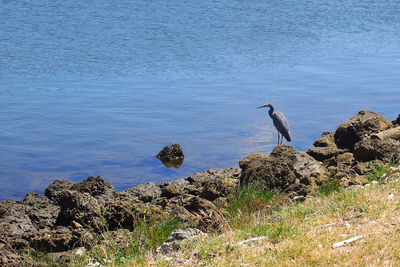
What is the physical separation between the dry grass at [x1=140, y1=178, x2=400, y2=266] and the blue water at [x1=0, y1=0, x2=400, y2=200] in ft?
20.2

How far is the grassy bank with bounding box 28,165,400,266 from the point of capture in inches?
238

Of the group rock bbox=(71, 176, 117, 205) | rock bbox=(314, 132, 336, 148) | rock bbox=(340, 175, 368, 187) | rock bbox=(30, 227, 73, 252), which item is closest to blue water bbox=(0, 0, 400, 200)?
rock bbox=(314, 132, 336, 148)

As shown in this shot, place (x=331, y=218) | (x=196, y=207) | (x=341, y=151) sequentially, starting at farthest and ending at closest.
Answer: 1. (x=341, y=151)
2. (x=196, y=207)
3. (x=331, y=218)

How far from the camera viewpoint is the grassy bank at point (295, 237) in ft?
19.8

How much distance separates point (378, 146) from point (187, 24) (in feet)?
60.1

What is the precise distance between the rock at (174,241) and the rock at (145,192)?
417cm

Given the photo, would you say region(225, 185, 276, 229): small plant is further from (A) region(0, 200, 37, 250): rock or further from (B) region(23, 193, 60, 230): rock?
(B) region(23, 193, 60, 230): rock

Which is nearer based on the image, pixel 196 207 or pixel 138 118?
pixel 196 207

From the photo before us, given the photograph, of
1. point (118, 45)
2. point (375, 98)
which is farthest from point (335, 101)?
point (118, 45)

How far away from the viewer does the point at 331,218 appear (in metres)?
7.12

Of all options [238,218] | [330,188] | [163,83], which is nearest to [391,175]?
[330,188]

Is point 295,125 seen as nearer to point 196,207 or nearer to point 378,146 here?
point 378,146

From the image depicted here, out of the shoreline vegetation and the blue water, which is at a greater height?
the blue water

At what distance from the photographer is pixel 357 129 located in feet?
45.2
